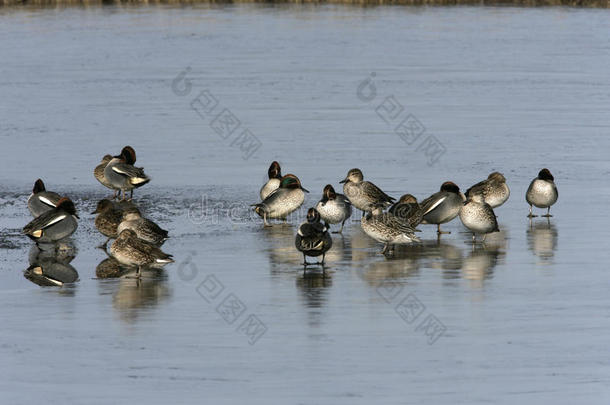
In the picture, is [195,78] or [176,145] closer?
[176,145]

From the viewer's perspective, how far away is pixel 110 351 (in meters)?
9.75

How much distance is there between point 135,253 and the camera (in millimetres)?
12289

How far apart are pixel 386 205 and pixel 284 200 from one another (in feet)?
4.65

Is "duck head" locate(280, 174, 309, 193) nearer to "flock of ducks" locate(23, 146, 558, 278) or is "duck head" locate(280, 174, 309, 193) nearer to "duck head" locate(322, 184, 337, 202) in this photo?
"flock of ducks" locate(23, 146, 558, 278)

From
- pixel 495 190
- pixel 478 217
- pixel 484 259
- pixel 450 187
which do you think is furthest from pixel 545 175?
pixel 484 259

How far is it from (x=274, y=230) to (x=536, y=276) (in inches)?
166

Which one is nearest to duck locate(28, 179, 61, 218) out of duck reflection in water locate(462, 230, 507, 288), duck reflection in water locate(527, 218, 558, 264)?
duck reflection in water locate(462, 230, 507, 288)

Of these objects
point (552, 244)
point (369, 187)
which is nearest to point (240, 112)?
point (369, 187)

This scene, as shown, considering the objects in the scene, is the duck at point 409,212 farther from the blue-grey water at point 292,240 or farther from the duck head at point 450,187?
the duck head at point 450,187

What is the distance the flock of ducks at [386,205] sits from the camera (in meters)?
13.3

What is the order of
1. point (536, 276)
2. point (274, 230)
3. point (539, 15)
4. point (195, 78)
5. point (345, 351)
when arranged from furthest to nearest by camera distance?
point (539, 15)
point (195, 78)
point (274, 230)
point (536, 276)
point (345, 351)

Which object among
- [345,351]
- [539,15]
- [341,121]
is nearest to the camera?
[345,351]

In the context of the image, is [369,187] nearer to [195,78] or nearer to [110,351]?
[110,351]

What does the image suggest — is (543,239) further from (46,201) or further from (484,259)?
(46,201)
